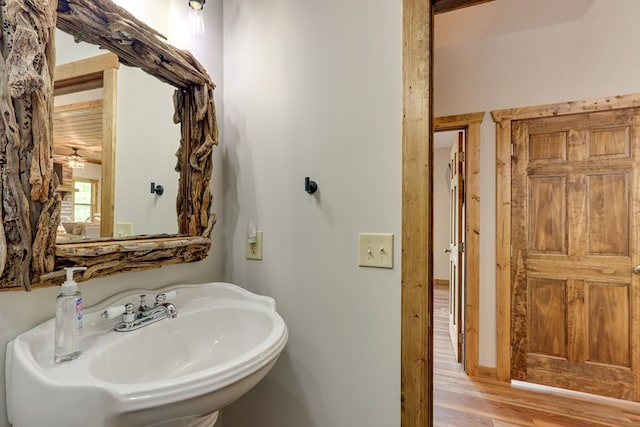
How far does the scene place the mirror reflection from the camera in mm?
838

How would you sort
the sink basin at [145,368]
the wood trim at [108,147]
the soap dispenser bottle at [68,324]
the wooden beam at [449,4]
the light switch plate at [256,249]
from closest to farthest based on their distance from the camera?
1. the sink basin at [145,368]
2. the soap dispenser bottle at [68,324]
3. the wood trim at [108,147]
4. the wooden beam at [449,4]
5. the light switch plate at [256,249]

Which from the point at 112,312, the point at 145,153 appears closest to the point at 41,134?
the point at 145,153

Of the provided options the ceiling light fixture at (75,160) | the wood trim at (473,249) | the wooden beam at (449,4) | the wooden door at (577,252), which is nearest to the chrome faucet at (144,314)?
the ceiling light fixture at (75,160)

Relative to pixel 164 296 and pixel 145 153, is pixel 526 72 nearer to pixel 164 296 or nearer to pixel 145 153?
pixel 145 153

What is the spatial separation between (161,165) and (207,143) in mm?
195

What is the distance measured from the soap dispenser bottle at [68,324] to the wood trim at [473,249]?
249 centimetres

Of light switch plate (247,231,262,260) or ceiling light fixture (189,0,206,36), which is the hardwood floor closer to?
light switch plate (247,231,262,260)

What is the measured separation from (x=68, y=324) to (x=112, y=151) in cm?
56

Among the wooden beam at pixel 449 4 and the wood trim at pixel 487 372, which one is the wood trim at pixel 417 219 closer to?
the wooden beam at pixel 449 4

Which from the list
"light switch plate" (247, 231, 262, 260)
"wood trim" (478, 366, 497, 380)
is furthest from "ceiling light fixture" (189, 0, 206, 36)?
"wood trim" (478, 366, 497, 380)

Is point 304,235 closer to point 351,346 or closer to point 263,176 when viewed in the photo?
point 263,176

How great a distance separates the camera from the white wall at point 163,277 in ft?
2.33

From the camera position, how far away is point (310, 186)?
1181mm

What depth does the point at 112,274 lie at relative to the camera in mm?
924
